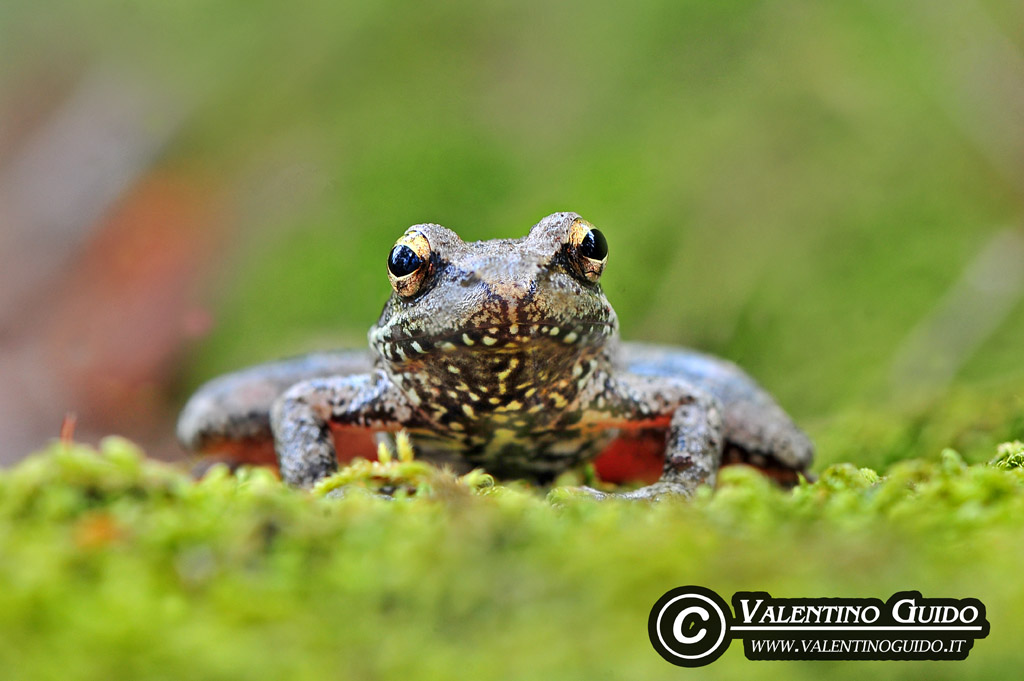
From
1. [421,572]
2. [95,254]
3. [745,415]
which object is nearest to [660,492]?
[745,415]

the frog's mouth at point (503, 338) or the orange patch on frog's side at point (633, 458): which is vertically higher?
the orange patch on frog's side at point (633, 458)

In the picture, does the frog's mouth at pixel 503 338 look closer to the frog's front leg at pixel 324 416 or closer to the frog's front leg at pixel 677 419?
the frog's front leg at pixel 324 416

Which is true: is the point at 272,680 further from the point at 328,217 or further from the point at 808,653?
the point at 328,217

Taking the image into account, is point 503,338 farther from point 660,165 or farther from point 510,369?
point 660,165

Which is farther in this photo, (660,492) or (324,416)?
(324,416)

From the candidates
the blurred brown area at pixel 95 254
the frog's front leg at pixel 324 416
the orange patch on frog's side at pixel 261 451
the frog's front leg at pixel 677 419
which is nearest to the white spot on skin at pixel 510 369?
the frog's front leg at pixel 324 416

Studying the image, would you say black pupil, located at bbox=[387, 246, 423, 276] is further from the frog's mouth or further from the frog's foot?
the frog's foot

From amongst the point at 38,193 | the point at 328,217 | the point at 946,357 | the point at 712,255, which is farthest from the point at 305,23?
the point at 946,357
